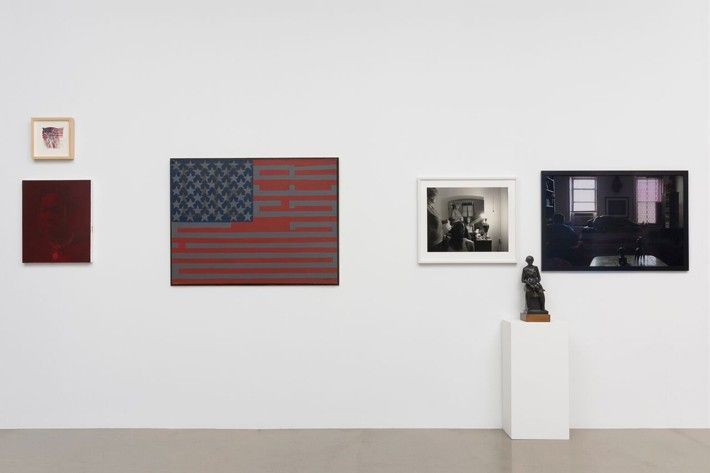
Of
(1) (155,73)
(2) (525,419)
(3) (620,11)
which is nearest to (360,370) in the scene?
(2) (525,419)

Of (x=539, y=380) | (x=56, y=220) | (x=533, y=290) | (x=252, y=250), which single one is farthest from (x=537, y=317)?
(x=56, y=220)

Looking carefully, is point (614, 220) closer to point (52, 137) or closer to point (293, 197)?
point (293, 197)

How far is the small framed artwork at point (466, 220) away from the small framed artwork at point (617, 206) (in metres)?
0.88

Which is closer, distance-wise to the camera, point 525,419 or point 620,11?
point 525,419

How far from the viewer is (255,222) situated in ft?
16.6

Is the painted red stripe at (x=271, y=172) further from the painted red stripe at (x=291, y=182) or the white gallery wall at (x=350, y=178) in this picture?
the white gallery wall at (x=350, y=178)

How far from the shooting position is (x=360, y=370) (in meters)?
5.03

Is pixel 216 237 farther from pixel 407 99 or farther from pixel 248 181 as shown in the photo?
pixel 407 99

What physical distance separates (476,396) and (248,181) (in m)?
2.83

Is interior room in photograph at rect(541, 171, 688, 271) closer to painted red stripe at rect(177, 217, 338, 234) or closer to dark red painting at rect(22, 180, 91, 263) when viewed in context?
painted red stripe at rect(177, 217, 338, 234)

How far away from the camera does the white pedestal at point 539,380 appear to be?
4.65 m

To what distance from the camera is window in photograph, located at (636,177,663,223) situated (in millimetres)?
5051

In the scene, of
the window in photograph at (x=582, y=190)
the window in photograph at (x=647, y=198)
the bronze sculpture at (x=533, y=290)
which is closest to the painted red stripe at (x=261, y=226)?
the bronze sculpture at (x=533, y=290)

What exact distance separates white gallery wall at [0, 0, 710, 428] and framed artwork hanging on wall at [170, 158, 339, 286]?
0.13m
